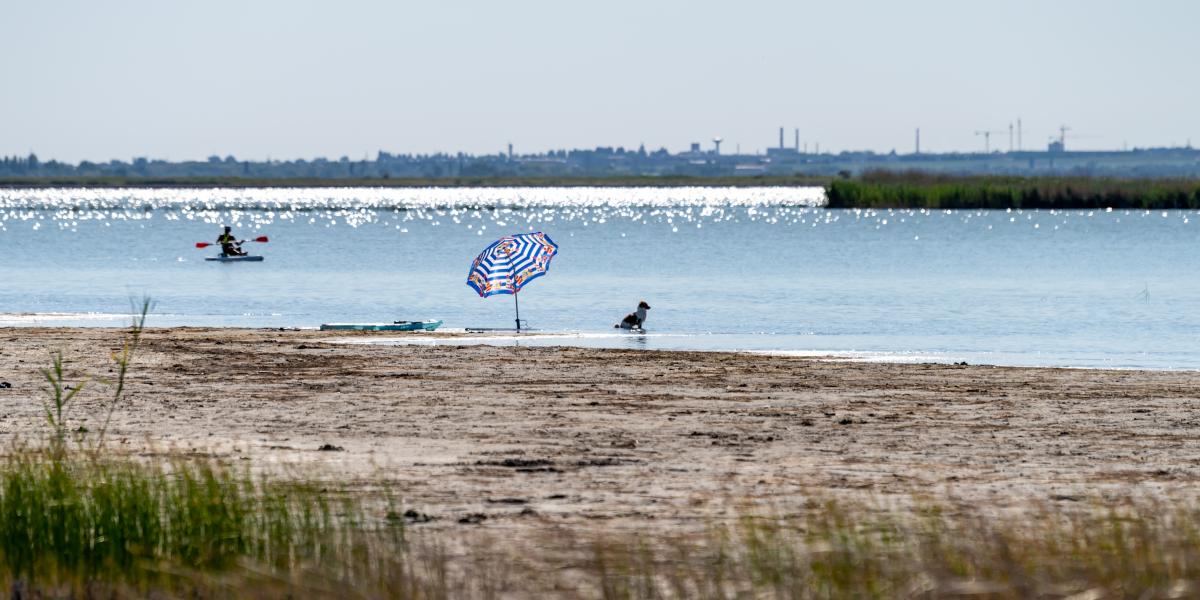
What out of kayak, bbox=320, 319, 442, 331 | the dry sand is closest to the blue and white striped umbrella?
kayak, bbox=320, 319, 442, 331

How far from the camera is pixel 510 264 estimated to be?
1183 inches

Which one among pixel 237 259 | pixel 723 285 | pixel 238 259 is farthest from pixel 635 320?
pixel 238 259

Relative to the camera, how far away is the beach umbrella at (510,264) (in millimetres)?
29766

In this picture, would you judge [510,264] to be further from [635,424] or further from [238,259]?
[238,259]

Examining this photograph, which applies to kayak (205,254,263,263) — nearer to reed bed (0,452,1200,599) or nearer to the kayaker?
the kayaker

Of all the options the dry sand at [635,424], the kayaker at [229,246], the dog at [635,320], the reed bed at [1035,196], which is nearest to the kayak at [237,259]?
the kayaker at [229,246]

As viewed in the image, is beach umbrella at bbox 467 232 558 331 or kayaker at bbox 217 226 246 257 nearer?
beach umbrella at bbox 467 232 558 331

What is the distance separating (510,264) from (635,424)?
47.5ft

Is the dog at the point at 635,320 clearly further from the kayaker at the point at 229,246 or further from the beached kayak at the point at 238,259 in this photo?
the kayaker at the point at 229,246

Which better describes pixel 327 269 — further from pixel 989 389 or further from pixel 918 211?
pixel 918 211

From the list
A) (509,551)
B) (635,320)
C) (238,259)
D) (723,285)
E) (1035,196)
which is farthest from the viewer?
(1035,196)

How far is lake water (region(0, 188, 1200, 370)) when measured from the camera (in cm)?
3131

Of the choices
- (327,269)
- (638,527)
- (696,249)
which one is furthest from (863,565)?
(696,249)

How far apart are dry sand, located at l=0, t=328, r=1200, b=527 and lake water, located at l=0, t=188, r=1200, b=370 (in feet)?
18.8
